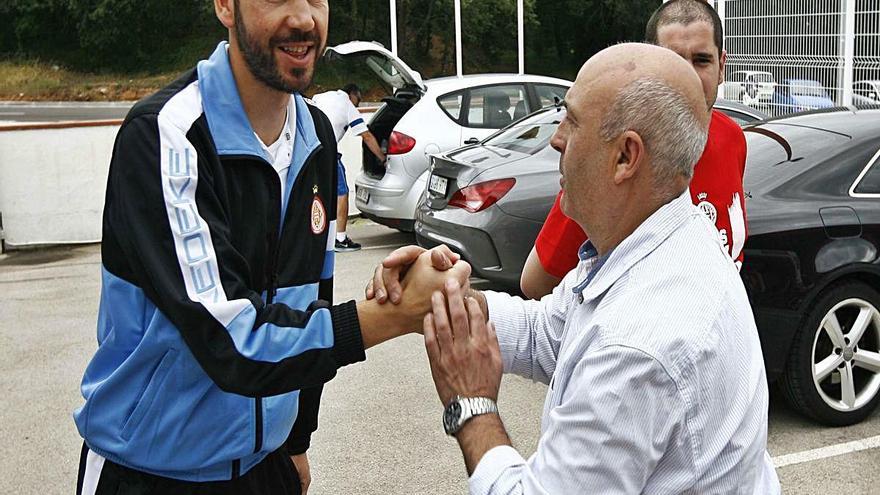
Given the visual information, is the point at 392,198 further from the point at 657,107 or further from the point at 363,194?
the point at 657,107

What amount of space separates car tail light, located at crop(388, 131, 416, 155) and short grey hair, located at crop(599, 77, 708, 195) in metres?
8.28

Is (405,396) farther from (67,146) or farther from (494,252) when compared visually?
(67,146)

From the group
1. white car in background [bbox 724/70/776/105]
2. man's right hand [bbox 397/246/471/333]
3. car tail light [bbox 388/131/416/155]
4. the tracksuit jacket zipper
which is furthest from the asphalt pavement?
white car in background [bbox 724/70/776/105]

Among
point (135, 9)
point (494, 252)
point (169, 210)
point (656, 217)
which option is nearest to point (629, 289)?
point (656, 217)

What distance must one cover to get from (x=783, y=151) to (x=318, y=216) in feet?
12.8

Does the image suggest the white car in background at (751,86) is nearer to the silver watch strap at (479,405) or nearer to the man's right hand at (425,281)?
the man's right hand at (425,281)

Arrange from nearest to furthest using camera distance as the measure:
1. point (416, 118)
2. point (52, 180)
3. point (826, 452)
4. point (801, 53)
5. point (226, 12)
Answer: point (226, 12) → point (826, 452) → point (416, 118) → point (52, 180) → point (801, 53)

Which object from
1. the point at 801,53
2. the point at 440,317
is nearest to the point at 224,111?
the point at 440,317

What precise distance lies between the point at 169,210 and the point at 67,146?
31.9 ft

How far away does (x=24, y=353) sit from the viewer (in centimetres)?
691

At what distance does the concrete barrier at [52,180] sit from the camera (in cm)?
1070

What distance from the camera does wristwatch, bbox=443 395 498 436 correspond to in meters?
1.83

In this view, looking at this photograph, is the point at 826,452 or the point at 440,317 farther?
the point at 826,452

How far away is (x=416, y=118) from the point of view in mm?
10227
